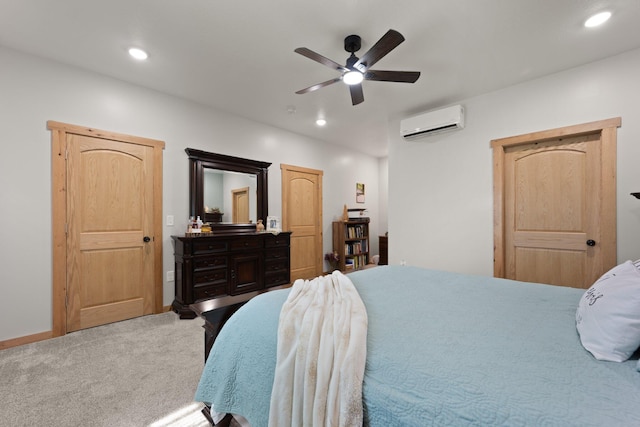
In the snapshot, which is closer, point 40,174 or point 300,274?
point 40,174

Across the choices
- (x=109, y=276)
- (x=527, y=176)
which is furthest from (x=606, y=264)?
(x=109, y=276)

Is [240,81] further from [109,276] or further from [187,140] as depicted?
[109,276]

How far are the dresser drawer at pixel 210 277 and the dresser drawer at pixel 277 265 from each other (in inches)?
27.9

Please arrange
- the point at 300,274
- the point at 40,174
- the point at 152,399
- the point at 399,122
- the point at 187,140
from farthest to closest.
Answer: the point at 300,274, the point at 399,122, the point at 187,140, the point at 40,174, the point at 152,399

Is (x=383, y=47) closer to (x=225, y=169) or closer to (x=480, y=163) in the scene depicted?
(x=480, y=163)

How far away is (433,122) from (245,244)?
2952 mm

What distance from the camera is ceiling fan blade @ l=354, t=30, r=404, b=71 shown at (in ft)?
5.93

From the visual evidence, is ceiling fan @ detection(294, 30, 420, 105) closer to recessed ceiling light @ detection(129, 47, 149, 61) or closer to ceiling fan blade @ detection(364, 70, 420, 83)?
ceiling fan blade @ detection(364, 70, 420, 83)

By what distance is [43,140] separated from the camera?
2629 mm

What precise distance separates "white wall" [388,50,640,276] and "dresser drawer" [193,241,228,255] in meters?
2.39

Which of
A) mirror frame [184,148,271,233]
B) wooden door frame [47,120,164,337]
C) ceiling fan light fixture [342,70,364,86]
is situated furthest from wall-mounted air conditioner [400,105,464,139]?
wooden door frame [47,120,164,337]

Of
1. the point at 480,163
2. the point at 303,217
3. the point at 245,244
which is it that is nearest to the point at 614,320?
the point at 480,163

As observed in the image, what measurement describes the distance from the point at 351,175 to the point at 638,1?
4336mm

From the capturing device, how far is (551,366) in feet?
2.71
